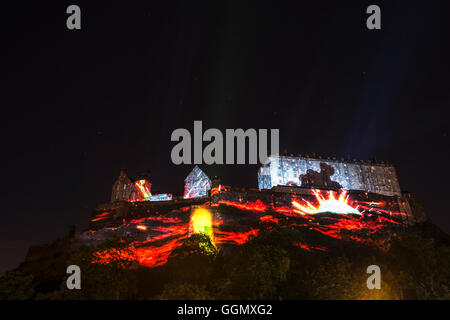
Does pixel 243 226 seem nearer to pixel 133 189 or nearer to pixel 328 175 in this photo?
pixel 133 189

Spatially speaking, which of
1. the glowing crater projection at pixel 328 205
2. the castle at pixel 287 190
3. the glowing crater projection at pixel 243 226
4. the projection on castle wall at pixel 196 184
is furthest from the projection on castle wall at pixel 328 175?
the projection on castle wall at pixel 196 184

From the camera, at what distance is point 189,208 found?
59.4 meters

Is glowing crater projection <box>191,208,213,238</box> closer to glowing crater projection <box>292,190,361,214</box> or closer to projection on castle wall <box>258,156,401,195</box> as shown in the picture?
glowing crater projection <box>292,190,361,214</box>

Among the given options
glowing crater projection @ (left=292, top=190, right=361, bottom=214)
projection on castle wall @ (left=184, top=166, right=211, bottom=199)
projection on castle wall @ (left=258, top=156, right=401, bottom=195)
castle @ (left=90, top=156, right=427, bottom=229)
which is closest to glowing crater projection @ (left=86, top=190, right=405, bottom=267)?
glowing crater projection @ (left=292, top=190, right=361, bottom=214)

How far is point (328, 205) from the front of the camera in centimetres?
6800

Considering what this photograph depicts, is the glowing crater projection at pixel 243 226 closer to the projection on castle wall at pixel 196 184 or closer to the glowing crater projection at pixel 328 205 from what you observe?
the glowing crater projection at pixel 328 205

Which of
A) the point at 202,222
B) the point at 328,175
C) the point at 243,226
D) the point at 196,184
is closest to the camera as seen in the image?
the point at 202,222

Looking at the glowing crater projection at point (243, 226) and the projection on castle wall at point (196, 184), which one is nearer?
the glowing crater projection at point (243, 226)

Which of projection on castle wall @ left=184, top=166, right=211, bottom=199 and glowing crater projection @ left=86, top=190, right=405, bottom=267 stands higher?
projection on castle wall @ left=184, top=166, right=211, bottom=199

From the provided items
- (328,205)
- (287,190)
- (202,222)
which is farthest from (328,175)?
(202,222)

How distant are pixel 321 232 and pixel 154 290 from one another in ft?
97.7

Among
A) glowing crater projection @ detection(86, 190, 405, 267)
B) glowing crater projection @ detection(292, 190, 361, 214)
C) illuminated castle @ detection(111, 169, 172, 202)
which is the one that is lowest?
glowing crater projection @ detection(86, 190, 405, 267)

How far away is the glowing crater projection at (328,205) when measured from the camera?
66.0m

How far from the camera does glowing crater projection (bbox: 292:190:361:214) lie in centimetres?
6600
